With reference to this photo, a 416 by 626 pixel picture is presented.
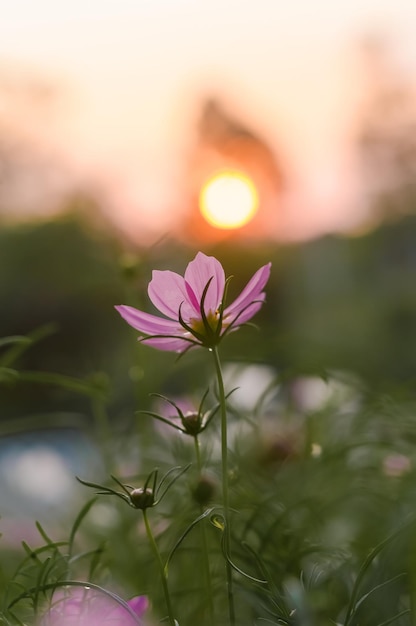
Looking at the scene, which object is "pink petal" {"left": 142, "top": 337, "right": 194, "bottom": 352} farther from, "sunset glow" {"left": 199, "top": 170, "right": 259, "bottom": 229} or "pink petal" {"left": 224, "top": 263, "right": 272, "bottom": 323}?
"sunset glow" {"left": 199, "top": 170, "right": 259, "bottom": 229}

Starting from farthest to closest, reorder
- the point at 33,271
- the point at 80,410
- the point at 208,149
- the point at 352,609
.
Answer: the point at 208,149, the point at 33,271, the point at 80,410, the point at 352,609

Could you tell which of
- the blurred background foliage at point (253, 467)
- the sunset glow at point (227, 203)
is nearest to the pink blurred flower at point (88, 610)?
the blurred background foliage at point (253, 467)

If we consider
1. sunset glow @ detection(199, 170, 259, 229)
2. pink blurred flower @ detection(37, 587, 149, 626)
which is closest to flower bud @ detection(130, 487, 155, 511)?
pink blurred flower @ detection(37, 587, 149, 626)

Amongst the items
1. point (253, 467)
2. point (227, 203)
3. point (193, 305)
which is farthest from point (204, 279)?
point (227, 203)

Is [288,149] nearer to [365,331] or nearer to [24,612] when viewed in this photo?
[365,331]

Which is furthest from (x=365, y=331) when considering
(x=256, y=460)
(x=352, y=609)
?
(x=352, y=609)

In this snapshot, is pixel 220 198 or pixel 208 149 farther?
pixel 208 149

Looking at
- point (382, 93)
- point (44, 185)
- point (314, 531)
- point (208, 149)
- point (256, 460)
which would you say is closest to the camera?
point (314, 531)

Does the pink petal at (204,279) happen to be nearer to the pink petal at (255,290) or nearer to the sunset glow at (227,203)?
the pink petal at (255,290)
